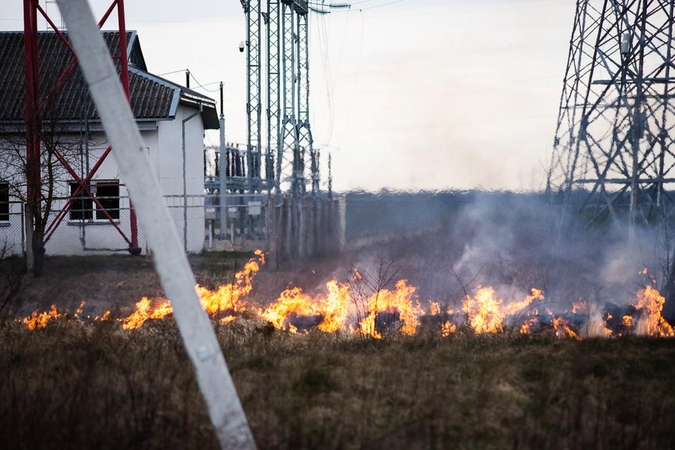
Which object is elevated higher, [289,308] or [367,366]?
[367,366]

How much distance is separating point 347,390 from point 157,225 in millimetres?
3205

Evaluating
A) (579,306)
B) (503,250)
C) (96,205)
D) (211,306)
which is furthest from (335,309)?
(96,205)

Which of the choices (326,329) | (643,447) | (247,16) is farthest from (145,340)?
(247,16)

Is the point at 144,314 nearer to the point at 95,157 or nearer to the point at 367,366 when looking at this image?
the point at 367,366

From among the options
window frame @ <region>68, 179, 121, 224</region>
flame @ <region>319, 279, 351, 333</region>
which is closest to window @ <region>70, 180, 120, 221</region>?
window frame @ <region>68, 179, 121, 224</region>

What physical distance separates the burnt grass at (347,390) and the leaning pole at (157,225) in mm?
501

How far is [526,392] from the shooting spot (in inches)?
327

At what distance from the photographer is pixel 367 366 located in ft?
30.9

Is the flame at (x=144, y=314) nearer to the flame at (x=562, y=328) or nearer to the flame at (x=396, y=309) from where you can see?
the flame at (x=396, y=309)

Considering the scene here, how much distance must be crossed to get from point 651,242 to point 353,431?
60.1 feet

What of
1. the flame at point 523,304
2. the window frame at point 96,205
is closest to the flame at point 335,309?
the flame at point 523,304

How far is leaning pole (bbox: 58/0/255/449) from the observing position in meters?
5.49

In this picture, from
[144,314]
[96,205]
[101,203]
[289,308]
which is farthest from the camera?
[101,203]

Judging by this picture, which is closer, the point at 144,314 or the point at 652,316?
the point at 652,316
